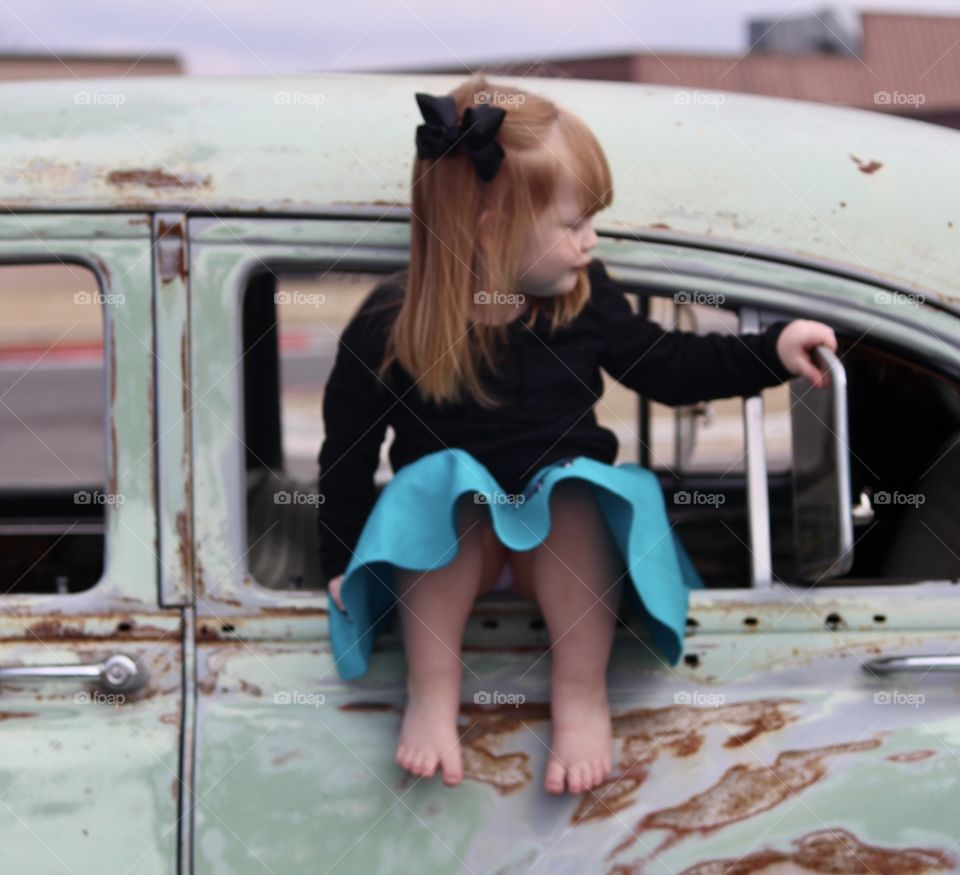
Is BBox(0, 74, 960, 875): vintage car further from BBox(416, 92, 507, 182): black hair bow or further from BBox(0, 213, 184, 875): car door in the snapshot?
BBox(416, 92, 507, 182): black hair bow

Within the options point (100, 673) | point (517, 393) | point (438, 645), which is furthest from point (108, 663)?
point (517, 393)

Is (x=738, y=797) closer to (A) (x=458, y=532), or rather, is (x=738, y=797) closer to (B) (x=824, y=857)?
(B) (x=824, y=857)

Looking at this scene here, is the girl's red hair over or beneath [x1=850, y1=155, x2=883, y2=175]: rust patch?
beneath

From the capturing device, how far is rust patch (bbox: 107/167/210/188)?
2.07 meters

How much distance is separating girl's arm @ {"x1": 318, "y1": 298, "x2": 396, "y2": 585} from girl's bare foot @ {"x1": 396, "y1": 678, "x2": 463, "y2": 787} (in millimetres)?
280

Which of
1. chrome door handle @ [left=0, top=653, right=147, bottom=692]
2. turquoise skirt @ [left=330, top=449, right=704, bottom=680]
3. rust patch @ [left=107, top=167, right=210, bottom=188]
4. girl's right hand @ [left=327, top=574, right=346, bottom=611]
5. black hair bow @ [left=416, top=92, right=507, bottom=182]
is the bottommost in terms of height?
chrome door handle @ [left=0, top=653, right=147, bottom=692]

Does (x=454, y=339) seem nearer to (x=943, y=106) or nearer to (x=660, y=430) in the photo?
(x=660, y=430)

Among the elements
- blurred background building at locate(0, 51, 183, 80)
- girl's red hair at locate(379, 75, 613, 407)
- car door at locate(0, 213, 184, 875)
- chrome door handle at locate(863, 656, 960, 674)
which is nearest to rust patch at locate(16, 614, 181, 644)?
car door at locate(0, 213, 184, 875)

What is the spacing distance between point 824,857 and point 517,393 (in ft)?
2.75

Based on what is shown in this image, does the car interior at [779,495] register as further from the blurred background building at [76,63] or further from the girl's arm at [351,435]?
the blurred background building at [76,63]

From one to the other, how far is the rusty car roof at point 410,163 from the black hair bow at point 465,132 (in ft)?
0.39

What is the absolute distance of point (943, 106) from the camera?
70.8ft

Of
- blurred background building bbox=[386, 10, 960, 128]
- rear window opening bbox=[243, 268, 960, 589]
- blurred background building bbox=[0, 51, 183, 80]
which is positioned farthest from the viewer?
blurred background building bbox=[0, 51, 183, 80]

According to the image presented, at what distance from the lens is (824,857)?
1948 mm
